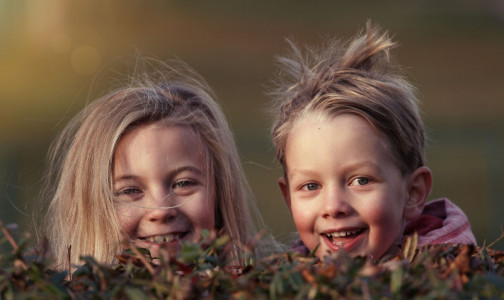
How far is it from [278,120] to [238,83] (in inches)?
378

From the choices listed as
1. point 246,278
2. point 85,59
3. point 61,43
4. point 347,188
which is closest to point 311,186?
point 347,188

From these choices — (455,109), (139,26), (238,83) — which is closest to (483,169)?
(455,109)

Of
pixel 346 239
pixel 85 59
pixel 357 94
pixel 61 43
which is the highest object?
pixel 61 43

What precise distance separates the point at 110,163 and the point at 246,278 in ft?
5.91

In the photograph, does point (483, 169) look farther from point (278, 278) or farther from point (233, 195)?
point (278, 278)

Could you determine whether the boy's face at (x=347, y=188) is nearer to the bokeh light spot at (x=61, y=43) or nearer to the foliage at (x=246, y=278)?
the foliage at (x=246, y=278)

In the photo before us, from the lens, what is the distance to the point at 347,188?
2.57 m

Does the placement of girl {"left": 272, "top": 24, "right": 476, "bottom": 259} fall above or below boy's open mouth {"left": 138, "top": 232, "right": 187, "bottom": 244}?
above

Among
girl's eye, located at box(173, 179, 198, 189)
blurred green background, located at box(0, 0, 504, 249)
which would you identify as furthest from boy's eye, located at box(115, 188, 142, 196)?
blurred green background, located at box(0, 0, 504, 249)

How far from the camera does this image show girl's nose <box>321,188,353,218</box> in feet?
8.25

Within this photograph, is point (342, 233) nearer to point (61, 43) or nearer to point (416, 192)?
point (416, 192)

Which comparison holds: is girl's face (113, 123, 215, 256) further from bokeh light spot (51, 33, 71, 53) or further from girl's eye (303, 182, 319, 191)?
bokeh light spot (51, 33, 71, 53)

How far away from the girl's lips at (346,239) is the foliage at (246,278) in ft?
3.81

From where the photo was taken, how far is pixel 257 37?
13367 mm
